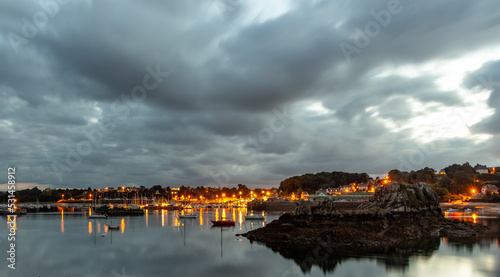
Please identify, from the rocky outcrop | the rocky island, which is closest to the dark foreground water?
the rocky island

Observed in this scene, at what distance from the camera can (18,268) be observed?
3512 cm

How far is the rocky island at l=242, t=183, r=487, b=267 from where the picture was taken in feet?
137

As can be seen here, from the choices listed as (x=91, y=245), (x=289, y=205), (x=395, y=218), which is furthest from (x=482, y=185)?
(x=91, y=245)

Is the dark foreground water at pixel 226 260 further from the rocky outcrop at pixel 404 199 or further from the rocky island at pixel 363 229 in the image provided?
the rocky outcrop at pixel 404 199

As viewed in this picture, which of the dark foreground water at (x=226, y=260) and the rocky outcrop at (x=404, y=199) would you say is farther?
the rocky outcrop at (x=404, y=199)

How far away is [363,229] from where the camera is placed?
4634cm

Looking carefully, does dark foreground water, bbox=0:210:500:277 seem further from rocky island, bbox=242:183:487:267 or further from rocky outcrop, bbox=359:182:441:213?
rocky outcrop, bbox=359:182:441:213

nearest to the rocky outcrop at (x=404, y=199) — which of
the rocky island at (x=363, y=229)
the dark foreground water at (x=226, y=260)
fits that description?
the rocky island at (x=363, y=229)

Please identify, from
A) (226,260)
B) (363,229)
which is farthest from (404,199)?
(226,260)

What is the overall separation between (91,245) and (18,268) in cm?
1553

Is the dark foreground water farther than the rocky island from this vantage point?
No

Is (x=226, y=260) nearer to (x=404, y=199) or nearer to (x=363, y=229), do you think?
(x=363, y=229)

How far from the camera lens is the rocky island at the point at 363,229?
137ft

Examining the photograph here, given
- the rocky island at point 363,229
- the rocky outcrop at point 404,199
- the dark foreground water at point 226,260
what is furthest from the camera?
the rocky outcrop at point 404,199
